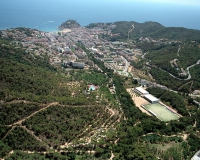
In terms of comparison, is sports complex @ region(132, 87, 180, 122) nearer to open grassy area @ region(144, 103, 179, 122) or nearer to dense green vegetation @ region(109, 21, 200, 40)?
open grassy area @ region(144, 103, 179, 122)

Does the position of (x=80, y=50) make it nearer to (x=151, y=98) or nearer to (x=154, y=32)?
(x=151, y=98)

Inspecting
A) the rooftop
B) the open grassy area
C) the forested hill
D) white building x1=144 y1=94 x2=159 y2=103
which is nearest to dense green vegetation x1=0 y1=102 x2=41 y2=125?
the open grassy area

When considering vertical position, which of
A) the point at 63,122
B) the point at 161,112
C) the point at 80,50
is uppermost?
the point at 80,50

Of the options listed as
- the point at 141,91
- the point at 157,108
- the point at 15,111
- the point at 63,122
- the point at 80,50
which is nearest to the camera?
the point at 15,111

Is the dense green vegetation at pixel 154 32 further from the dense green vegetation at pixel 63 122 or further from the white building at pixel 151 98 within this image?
the dense green vegetation at pixel 63 122

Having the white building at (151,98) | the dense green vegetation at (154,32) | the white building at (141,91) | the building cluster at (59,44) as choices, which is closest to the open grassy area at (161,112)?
the white building at (151,98)

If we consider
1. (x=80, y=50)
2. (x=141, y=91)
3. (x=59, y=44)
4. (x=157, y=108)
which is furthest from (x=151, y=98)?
(x=59, y=44)

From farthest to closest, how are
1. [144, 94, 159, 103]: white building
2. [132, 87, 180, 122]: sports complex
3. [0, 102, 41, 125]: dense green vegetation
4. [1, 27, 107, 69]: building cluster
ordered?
[1, 27, 107, 69]: building cluster, [144, 94, 159, 103]: white building, [132, 87, 180, 122]: sports complex, [0, 102, 41, 125]: dense green vegetation
